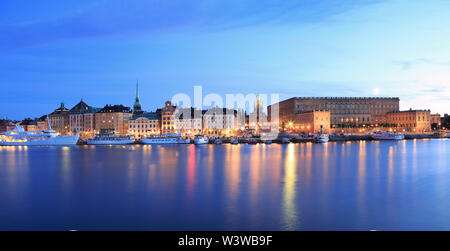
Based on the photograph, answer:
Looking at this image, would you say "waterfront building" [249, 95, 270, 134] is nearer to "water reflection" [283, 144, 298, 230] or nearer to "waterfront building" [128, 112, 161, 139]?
"waterfront building" [128, 112, 161, 139]

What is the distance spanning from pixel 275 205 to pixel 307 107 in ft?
246

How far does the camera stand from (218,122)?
7056 centimetres

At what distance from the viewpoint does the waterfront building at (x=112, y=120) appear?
74.0 m

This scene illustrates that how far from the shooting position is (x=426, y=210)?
11.1m

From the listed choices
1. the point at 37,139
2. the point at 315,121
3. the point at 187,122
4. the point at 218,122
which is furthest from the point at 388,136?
the point at 37,139

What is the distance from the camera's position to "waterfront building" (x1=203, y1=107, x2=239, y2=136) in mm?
69625

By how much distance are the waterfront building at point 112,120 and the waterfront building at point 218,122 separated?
17898 millimetres

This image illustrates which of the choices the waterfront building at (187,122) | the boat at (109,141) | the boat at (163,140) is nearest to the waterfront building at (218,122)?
the waterfront building at (187,122)

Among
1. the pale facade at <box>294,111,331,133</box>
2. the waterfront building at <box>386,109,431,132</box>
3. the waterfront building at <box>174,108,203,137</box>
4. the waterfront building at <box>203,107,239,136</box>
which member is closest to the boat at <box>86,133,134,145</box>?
the waterfront building at <box>174,108,203,137</box>

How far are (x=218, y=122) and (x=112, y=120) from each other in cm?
2290

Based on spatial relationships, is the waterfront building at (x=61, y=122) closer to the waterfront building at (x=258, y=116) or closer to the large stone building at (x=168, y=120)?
the large stone building at (x=168, y=120)
